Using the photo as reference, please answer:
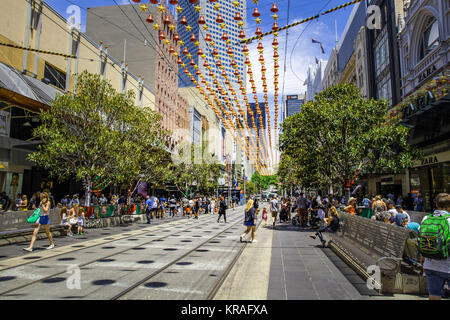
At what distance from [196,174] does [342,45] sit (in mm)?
32731

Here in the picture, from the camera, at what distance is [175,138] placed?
53344 mm

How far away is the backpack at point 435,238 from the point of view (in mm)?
3701

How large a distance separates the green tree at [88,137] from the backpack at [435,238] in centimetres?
1594

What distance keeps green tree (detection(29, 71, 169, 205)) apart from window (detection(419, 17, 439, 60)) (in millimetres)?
20726

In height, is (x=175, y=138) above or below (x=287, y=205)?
above

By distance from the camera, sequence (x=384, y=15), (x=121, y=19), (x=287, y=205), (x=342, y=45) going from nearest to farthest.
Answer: (x=287, y=205) < (x=384, y=15) < (x=121, y=19) < (x=342, y=45)

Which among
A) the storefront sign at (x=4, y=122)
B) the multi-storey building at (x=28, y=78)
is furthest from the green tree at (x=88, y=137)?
the storefront sign at (x=4, y=122)

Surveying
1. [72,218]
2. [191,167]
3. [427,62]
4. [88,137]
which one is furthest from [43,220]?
[191,167]

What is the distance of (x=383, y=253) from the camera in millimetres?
6465

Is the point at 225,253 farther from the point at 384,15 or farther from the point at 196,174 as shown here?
the point at 196,174

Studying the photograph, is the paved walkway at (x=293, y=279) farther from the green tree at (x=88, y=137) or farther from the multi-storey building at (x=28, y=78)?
the multi-storey building at (x=28, y=78)

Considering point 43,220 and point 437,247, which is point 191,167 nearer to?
point 43,220

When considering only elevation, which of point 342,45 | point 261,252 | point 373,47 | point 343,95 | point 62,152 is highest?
point 342,45
